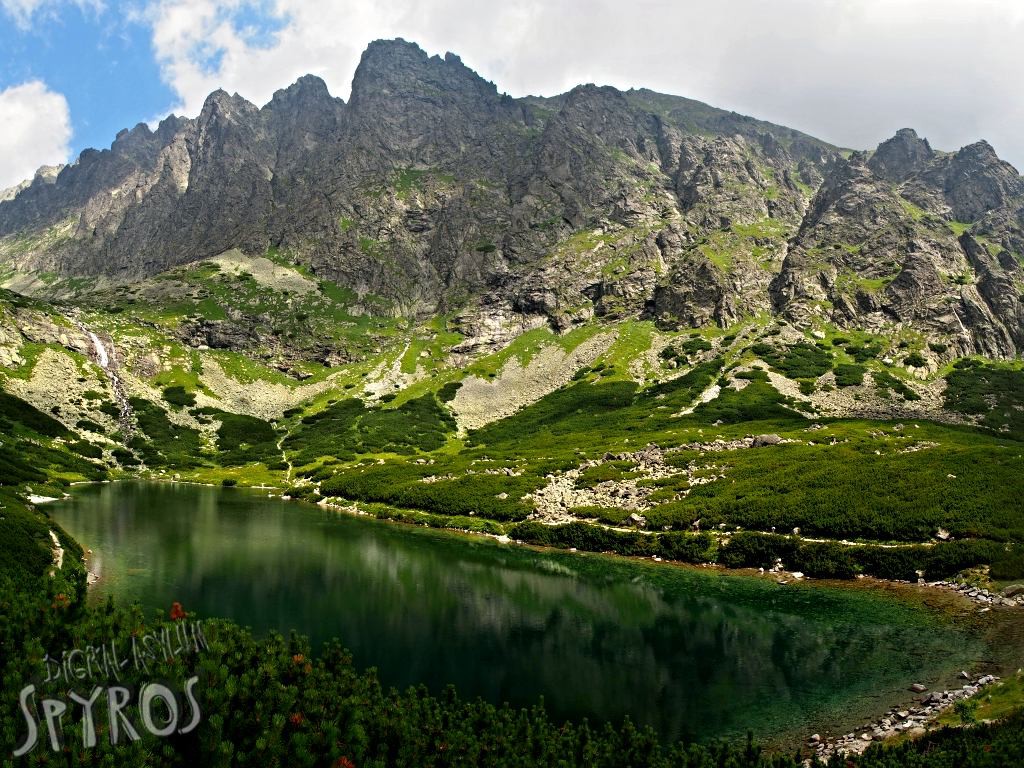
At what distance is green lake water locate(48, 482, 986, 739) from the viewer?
26.7 meters

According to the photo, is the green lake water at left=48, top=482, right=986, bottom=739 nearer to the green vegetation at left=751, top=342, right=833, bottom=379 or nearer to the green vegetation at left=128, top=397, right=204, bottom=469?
the green vegetation at left=128, top=397, right=204, bottom=469

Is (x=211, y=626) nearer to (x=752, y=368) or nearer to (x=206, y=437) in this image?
(x=206, y=437)

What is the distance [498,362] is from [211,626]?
509ft

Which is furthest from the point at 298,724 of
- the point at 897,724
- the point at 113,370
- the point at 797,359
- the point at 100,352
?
the point at 100,352

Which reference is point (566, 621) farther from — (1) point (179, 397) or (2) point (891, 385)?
(1) point (179, 397)

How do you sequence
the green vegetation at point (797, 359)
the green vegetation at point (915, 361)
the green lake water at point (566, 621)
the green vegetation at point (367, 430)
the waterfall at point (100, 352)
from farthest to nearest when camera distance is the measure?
the green vegetation at point (915, 361) < the waterfall at point (100, 352) < the green vegetation at point (797, 359) < the green vegetation at point (367, 430) < the green lake water at point (566, 621)

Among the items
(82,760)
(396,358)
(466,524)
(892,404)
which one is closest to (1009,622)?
(82,760)

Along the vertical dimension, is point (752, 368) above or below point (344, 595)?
above

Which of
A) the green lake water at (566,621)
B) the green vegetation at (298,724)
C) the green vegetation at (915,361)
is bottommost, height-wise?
the green lake water at (566,621)

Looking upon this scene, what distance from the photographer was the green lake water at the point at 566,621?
2672 centimetres

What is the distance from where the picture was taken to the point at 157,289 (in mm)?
198625

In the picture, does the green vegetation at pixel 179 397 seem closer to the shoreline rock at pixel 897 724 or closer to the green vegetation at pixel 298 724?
the green vegetation at pixel 298 724

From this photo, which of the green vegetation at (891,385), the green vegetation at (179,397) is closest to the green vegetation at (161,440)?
the green vegetation at (179,397)

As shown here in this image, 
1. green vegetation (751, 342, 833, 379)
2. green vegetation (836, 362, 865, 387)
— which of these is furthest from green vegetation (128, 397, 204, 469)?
green vegetation (836, 362, 865, 387)
